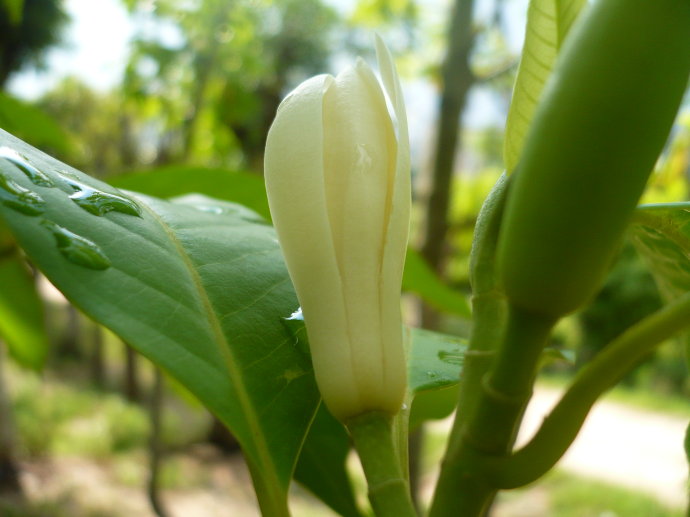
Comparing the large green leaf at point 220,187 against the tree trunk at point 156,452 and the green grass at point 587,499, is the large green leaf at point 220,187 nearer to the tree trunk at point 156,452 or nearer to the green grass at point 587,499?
the tree trunk at point 156,452

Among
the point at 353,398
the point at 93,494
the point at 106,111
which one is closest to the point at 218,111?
the point at 93,494

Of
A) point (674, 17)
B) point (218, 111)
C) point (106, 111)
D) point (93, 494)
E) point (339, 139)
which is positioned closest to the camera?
point (674, 17)

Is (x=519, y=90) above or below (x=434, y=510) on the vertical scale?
above

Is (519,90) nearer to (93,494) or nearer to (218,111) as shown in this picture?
(218,111)

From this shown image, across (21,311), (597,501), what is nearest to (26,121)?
(21,311)

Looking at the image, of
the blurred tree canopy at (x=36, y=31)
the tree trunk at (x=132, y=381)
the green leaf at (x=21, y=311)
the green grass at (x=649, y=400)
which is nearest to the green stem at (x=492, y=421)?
the green leaf at (x=21, y=311)

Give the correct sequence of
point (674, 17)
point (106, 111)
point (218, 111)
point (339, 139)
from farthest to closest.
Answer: point (106, 111), point (218, 111), point (339, 139), point (674, 17)
